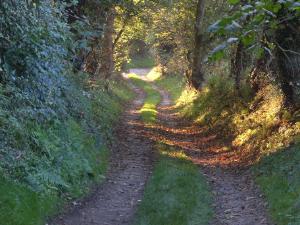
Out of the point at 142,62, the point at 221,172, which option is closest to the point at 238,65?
the point at 221,172

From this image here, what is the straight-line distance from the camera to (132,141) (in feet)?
58.0

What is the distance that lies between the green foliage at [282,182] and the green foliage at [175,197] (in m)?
1.40

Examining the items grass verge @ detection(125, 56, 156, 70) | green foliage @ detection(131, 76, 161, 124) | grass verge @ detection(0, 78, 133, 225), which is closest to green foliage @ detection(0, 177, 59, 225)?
grass verge @ detection(0, 78, 133, 225)

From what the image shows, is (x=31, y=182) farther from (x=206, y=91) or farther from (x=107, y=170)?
(x=206, y=91)

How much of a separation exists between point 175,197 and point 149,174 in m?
2.69

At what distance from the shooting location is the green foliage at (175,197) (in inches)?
355

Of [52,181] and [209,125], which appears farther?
[209,125]

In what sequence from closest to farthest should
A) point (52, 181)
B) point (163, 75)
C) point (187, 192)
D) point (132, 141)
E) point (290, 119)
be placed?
1. point (52, 181)
2. point (187, 192)
3. point (290, 119)
4. point (132, 141)
5. point (163, 75)

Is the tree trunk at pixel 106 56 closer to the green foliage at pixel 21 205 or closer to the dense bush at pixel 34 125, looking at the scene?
the dense bush at pixel 34 125

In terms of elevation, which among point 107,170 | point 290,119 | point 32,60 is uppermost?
point 32,60

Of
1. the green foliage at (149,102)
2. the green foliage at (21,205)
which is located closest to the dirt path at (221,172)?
the green foliage at (149,102)

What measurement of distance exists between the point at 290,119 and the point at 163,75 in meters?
37.1

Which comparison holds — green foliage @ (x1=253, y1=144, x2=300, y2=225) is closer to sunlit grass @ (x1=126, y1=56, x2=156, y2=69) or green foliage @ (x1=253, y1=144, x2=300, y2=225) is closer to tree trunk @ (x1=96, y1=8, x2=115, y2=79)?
tree trunk @ (x1=96, y1=8, x2=115, y2=79)

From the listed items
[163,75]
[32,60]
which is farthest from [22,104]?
[163,75]
